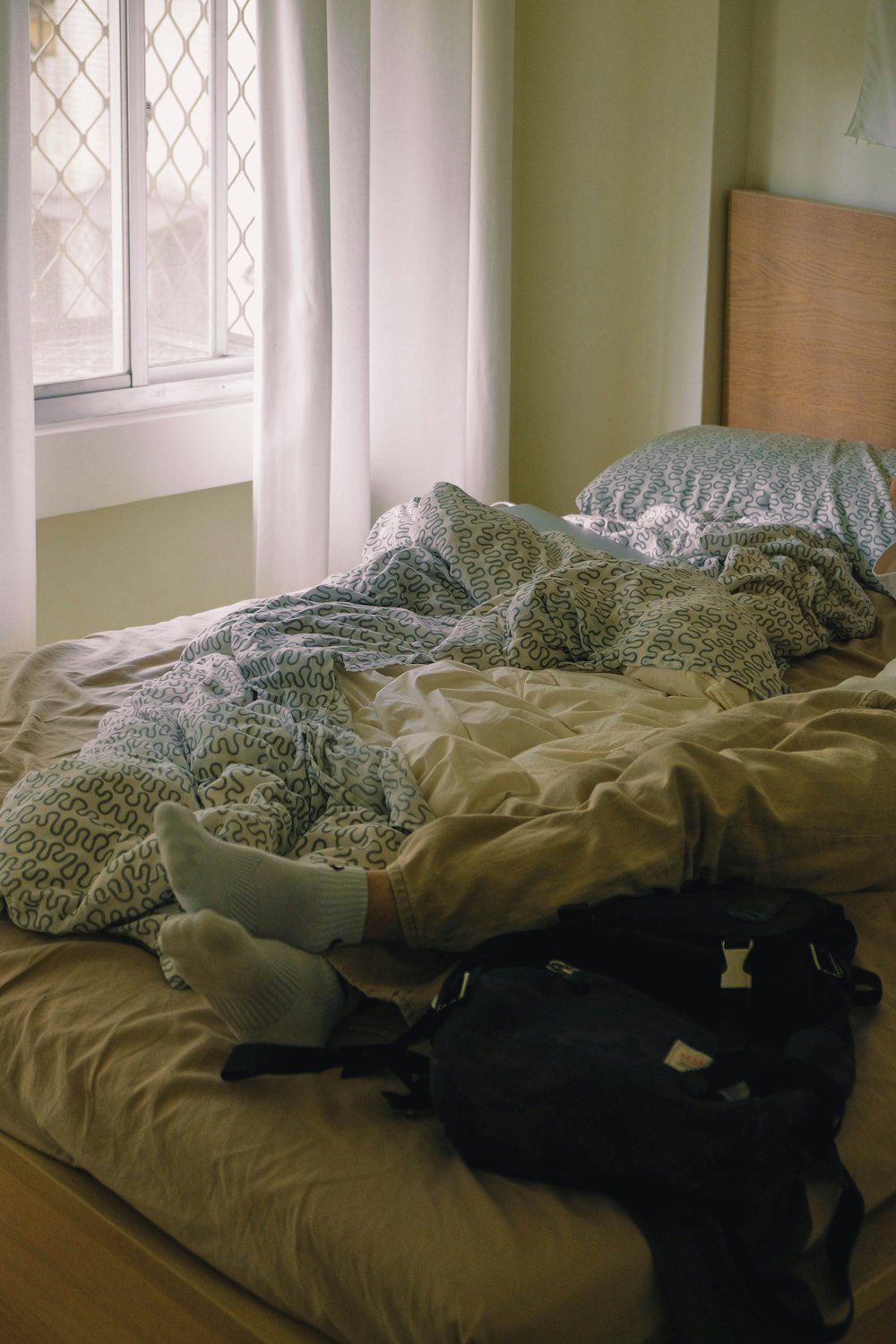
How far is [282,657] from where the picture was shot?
66.6 inches

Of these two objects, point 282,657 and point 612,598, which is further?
point 612,598

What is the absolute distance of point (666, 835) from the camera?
1206 millimetres

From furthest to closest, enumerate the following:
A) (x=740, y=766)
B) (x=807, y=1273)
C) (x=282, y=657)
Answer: (x=282, y=657)
(x=740, y=766)
(x=807, y=1273)

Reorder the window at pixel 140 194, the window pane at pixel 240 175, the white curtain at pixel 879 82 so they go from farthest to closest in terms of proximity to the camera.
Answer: the window pane at pixel 240 175
the window at pixel 140 194
the white curtain at pixel 879 82

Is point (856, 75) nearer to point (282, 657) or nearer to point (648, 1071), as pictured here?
point (282, 657)

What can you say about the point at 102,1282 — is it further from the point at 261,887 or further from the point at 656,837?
the point at 656,837

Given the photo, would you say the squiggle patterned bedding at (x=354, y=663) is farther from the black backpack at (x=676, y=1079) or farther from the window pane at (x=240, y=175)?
the window pane at (x=240, y=175)

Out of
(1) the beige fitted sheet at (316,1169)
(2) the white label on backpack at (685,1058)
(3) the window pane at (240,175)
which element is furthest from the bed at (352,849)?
(3) the window pane at (240,175)

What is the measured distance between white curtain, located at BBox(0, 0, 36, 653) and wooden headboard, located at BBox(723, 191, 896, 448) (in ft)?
5.22

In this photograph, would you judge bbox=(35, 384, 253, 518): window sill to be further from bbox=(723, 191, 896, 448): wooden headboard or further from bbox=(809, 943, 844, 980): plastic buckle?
bbox=(809, 943, 844, 980): plastic buckle

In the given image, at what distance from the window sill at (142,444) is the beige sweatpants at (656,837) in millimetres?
1771

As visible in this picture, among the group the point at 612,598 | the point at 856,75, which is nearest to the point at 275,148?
the point at 856,75

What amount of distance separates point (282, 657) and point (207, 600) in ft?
5.20

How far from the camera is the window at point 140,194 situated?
280 centimetres
